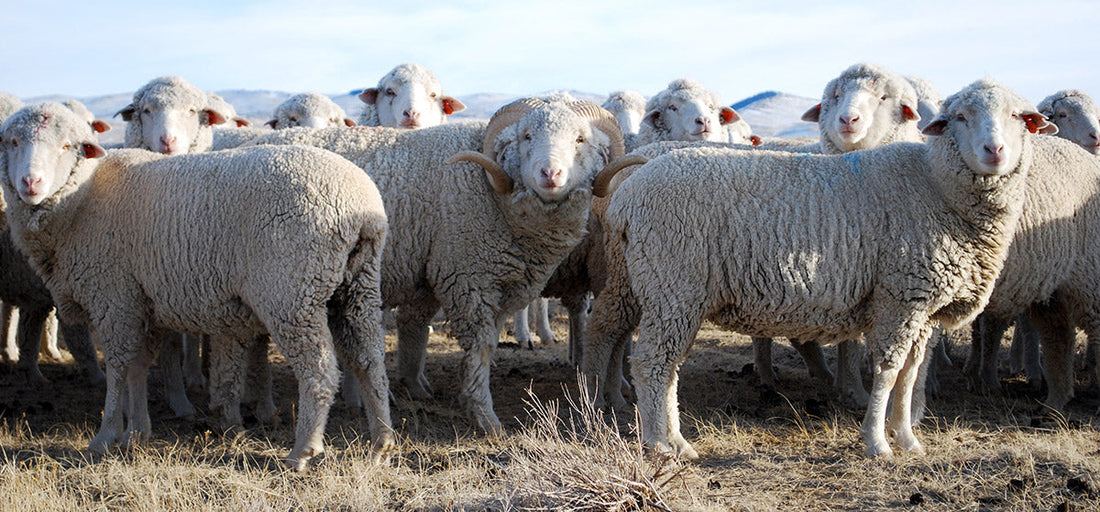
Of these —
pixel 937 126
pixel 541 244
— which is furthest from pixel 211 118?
pixel 937 126

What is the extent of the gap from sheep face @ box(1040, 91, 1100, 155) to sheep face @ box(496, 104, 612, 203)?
491cm

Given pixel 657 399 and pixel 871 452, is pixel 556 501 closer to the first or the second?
pixel 657 399

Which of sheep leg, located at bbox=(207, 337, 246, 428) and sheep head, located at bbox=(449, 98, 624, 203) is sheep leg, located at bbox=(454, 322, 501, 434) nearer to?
sheep head, located at bbox=(449, 98, 624, 203)

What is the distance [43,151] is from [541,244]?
314 centimetres

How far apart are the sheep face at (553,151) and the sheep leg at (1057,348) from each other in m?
3.42

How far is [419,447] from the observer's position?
19.3 ft

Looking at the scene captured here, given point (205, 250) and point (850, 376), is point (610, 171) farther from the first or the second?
point (205, 250)

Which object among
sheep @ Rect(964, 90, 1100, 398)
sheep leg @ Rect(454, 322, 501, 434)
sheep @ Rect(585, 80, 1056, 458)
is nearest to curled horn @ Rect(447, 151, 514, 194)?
sheep leg @ Rect(454, 322, 501, 434)

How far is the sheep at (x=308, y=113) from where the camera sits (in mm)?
10609

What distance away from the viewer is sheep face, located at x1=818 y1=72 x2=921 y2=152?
733 centimetres

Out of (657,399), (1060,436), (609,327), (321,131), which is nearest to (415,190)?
(321,131)

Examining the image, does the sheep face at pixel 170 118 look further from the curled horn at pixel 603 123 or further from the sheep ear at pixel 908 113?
the sheep ear at pixel 908 113

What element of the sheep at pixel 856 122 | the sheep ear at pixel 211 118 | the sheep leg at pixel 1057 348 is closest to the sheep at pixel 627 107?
the sheep at pixel 856 122

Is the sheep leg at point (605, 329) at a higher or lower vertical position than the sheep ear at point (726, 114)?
lower
